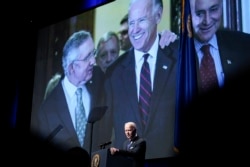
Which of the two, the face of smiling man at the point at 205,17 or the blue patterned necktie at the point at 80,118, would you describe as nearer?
the face of smiling man at the point at 205,17

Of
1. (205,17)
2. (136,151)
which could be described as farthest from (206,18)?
(136,151)

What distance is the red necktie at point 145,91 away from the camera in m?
4.72

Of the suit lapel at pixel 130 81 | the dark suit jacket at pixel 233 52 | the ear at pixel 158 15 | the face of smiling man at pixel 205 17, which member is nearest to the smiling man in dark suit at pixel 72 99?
the suit lapel at pixel 130 81

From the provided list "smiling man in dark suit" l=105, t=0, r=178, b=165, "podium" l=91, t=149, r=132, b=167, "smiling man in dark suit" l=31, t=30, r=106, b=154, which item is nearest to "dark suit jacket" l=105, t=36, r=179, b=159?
"smiling man in dark suit" l=105, t=0, r=178, b=165

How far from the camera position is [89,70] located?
543 cm

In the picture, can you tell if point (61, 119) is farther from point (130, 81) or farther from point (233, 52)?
point (233, 52)

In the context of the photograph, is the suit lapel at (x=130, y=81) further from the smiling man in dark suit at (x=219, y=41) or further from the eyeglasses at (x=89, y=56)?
the smiling man in dark suit at (x=219, y=41)

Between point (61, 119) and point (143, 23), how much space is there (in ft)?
4.71

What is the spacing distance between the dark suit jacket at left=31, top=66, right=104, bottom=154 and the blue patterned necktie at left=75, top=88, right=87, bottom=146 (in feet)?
0.21

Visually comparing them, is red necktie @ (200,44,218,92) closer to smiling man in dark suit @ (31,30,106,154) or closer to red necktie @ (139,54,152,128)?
red necktie @ (139,54,152,128)

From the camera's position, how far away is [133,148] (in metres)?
4.32

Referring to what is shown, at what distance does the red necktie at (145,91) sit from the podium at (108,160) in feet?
1.98

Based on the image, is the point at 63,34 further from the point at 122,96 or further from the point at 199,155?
the point at 199,155

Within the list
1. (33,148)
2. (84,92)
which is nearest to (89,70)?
(84,92)
